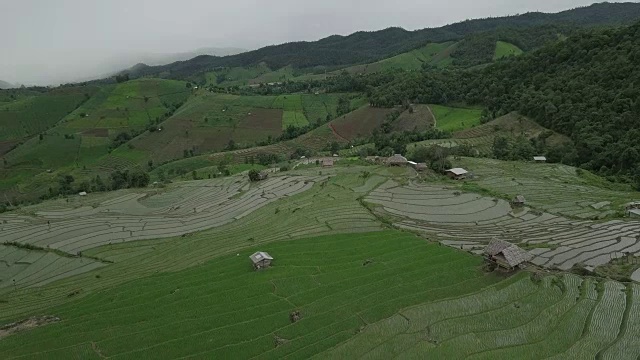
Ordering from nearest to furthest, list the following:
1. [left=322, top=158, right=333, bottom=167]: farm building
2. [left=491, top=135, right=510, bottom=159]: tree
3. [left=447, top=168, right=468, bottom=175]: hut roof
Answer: [left=447, top=168, right=468, bottom=175]: hut roof
[left=322, top=158, right=333, bottom=167]: farm building
[left=491, top=135, right=510, bottom=159]: tree

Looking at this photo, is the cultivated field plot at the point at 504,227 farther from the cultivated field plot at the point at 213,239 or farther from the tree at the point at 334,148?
the tree at the point at 334,148

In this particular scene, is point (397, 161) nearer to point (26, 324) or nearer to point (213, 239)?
point (213, 239)

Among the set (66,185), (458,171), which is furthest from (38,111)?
(458,171)

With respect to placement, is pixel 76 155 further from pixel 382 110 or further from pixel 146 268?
pixel 146 268

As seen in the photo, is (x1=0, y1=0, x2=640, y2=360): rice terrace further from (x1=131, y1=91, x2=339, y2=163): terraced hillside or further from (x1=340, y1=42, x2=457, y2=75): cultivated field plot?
(x1=340, y1=42, x2=457, y2=75): cultivated field plot

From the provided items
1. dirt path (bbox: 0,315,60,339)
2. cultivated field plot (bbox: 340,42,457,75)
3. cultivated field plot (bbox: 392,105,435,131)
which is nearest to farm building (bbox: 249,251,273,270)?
dirt path (bbox: 0,315,60,339)

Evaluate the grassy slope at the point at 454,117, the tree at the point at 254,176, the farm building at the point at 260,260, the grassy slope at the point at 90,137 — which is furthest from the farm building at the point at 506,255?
the grassy slope at the point at 90,137

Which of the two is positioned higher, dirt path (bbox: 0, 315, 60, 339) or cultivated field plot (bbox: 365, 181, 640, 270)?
cultivated field plot (bbox: 365, 181, 640, 270)
